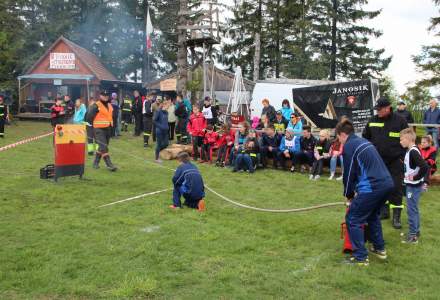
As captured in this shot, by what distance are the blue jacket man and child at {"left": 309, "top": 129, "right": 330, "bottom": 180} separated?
626 centimetres

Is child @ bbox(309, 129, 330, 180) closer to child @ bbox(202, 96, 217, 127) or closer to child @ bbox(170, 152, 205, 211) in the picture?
child @ bbox(170, 152, 205, 211)

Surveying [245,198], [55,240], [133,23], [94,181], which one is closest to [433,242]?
[245,198]

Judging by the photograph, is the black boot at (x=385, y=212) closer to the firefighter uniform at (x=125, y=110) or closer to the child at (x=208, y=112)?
the child at (x=208, y=112)

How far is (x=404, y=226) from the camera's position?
24.9 feet

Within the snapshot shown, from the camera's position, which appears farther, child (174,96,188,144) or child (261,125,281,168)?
child (174,96,188,144)

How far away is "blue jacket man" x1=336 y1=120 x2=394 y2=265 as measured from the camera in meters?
5.55

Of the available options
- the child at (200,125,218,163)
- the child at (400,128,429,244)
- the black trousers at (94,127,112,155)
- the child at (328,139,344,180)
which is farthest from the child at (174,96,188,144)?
the child at (400,128,429,244)

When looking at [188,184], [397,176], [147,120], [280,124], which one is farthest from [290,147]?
[147,120]

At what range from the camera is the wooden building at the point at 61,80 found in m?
32.4

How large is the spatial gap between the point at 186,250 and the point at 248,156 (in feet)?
23.1

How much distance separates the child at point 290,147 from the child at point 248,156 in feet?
2.26

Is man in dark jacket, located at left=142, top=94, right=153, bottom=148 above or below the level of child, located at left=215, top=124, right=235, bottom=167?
above

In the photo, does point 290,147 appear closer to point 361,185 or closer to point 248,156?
point 248,156

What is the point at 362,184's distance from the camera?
5.62 meters
